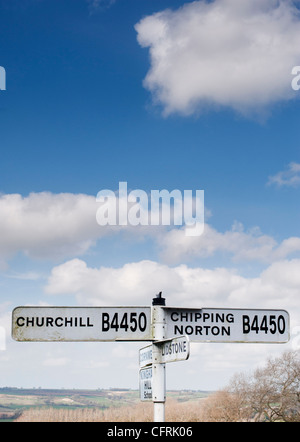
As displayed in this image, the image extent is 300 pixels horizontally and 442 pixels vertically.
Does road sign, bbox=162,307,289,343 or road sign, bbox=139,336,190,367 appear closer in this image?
road sign, bbox=139,336,190,367

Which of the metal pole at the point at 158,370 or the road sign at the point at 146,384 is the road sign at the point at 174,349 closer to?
the metal pole at the point at 158,370

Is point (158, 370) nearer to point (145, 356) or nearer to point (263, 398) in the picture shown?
point (145, 356)

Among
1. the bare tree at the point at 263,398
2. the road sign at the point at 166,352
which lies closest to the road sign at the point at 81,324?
the road sign at the point at 166,352

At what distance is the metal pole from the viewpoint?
19.9 feet

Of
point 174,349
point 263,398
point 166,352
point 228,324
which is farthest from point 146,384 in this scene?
point 263,398

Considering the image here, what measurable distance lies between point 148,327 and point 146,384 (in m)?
0.71

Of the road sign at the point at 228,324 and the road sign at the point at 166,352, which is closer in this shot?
the road sign at the point at 166,352

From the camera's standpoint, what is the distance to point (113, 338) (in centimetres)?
634

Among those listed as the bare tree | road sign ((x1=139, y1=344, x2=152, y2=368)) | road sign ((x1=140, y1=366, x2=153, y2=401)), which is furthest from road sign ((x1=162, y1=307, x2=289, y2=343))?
the bare tree

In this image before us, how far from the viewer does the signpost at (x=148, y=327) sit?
627 cm

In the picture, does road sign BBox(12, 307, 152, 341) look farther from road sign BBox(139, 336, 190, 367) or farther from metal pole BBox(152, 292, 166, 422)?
road sign BBox(139, 336, 190, 367)

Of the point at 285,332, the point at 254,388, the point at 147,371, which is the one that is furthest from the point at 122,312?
the point at 254,388
